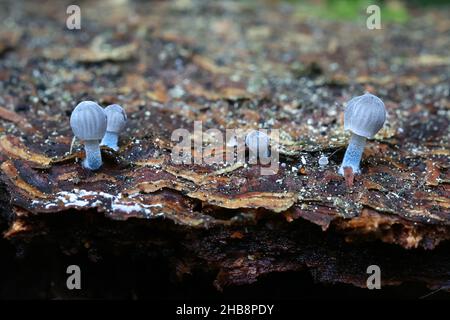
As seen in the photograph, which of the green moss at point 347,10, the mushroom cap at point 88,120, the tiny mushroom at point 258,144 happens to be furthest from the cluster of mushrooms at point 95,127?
the green moss at point 347,10

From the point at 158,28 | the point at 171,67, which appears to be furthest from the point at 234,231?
the point at 158,28

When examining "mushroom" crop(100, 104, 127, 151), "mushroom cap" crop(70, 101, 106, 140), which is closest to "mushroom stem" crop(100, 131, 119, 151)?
"mushroom" crop(100, 104, 127, 151)

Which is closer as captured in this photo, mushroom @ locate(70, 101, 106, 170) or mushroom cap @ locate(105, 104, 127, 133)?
mushroom @ locate(70, 101, 106, 170)

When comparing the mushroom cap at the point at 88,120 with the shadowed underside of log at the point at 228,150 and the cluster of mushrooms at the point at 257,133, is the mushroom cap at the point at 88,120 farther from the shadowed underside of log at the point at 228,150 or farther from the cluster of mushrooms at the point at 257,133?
the shadowed underside of log at the point at 228,150

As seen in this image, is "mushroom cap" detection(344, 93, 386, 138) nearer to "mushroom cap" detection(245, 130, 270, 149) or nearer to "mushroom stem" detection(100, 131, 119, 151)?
"mushroom cap" detection(245, 130, 270, 149)

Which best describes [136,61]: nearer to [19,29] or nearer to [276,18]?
[19,29]

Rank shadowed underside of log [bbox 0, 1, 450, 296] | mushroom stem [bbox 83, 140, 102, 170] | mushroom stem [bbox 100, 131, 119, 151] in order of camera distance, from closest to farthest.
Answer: shadowed underside of log [bbox 0, 1, 450, 296] < mushroom stem [bbox 83, 140, 102, 170] < mushroom stem [bbox 100, 131, 119, 151]

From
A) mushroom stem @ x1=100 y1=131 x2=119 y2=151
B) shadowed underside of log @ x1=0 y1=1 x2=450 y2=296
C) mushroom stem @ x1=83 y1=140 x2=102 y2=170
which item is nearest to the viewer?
shadowed underside of log @ x1=0 y1=1 x2=450 y2=296

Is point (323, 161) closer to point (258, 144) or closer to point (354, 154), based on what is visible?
point (354, 154)
